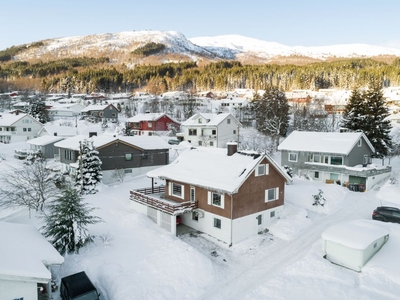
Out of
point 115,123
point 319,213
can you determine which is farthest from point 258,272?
point 115,123

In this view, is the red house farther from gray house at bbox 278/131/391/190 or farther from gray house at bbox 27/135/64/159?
gray house at bbox 278/131/391/190

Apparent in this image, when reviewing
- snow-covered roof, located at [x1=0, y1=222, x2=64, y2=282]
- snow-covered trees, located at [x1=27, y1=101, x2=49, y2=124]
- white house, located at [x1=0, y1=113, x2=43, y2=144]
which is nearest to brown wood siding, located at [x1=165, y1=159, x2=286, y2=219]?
snow-covered roof, located at [x1=0, y1=222, x2=64, y2=282]

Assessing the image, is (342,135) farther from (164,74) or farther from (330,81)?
(164,74)

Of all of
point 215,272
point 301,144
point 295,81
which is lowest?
point 215,272

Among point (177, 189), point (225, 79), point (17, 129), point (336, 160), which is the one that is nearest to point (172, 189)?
point (177, 189)

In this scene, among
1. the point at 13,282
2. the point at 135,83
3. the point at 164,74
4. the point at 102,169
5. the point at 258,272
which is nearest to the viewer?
the point at 13,282

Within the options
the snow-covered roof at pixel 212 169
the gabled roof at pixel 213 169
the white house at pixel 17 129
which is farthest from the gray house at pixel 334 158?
the white house at pixel 17 129
